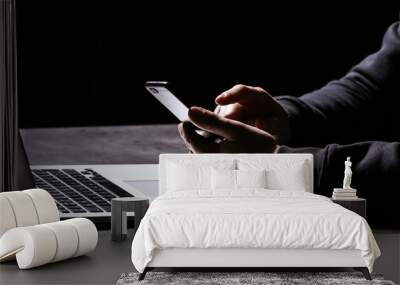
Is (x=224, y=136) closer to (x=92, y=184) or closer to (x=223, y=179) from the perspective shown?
(x=223, y=179)

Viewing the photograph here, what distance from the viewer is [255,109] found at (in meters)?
6.81

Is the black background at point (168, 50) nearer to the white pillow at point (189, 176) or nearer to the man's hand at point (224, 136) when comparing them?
the man's hand at point (224, 136)

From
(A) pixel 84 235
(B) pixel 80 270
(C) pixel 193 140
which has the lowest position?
(B) pixel 80 270

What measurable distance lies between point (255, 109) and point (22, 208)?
8.61ft

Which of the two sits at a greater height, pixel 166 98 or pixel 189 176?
pixel 166 98

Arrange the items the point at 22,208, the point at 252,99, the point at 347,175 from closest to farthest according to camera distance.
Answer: the point at 22,208
the point at 347,175
the point at 252,99

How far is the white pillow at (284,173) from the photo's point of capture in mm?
5902

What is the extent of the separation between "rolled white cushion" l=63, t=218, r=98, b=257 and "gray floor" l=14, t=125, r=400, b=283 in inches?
62.2

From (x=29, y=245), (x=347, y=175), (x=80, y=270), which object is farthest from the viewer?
(x=347, y=175)

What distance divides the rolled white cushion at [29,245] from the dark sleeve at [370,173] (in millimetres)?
2719

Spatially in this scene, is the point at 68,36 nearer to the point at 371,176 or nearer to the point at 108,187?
the point at 108,187

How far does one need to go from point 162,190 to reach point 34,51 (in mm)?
1926

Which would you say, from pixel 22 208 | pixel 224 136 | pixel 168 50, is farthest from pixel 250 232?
pixel 168 50

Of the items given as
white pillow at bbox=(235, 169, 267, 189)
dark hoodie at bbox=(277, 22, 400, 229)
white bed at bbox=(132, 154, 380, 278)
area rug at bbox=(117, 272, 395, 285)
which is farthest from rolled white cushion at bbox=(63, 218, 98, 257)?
dark hoodie at bbox=(277, 22, 400, 229)
